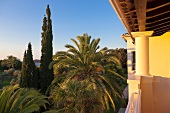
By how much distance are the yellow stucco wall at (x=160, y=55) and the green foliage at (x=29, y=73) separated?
10.4 metres

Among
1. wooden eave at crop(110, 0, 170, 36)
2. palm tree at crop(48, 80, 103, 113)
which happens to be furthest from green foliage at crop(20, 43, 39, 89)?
wooden eave at crop(110, 0, 170, 36)

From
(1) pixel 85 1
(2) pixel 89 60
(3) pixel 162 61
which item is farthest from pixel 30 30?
(3) pixel 162 61

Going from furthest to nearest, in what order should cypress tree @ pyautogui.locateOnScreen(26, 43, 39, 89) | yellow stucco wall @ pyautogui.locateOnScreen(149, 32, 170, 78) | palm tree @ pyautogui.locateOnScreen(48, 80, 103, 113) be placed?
1. cypress tree @ pyautogui.locateOnScreen(26, 43, 39, 89)
2. palm tree @ pyautogui.locateOnScreen(48, 80, 103, 113)
3. yellow stucco wall @ pyautogui.locateOnScreen(149, 32, 170, 78)

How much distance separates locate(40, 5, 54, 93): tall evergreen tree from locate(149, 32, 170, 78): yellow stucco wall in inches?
390

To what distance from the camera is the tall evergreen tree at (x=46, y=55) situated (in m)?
15.0

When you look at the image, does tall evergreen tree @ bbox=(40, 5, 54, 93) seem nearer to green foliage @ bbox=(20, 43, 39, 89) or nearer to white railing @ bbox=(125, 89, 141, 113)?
green foliage @ bbox=(20, 43, 39, 89)

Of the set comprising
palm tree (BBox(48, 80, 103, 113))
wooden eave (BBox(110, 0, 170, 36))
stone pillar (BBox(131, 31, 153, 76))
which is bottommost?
palm tree (BBox(48, 80, 103, 113))

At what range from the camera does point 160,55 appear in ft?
21.7

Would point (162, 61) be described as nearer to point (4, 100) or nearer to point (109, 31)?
point (4, 100)

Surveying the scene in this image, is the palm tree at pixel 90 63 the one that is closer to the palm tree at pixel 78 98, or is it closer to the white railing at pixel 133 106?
the palm tree at pixel 78 98

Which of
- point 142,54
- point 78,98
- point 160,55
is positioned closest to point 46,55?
point 78,98

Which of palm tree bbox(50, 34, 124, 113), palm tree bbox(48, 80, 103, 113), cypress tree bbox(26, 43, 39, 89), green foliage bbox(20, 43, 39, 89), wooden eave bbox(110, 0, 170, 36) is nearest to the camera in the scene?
wooden eave bbox(110, 0, 170, 36)

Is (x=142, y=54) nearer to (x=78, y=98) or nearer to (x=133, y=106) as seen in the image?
(x=133, y=106)

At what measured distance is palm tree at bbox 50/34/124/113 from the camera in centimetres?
1092
